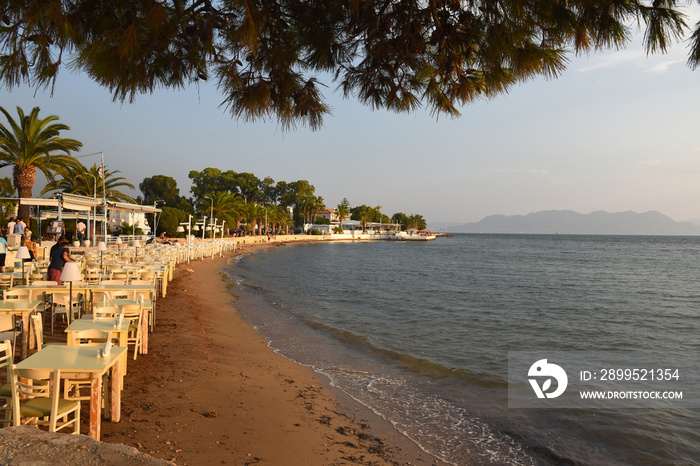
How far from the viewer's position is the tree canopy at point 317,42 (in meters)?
2.61

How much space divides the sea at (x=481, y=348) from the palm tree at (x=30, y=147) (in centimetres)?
1035

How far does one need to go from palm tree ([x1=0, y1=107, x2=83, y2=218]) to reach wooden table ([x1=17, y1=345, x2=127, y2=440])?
809 inches

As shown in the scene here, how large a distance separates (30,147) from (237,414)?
2093 centimetres

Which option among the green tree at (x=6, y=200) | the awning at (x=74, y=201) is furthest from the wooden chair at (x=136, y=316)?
the green tree at (x=6, y=200)

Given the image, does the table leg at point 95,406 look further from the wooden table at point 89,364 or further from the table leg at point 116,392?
the table leg at point 116,392

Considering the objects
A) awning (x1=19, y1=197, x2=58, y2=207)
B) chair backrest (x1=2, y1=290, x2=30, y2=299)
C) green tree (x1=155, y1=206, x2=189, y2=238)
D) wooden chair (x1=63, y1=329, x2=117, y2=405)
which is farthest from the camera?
green tree (x1=155, y1=206, x2=189, y2=238)

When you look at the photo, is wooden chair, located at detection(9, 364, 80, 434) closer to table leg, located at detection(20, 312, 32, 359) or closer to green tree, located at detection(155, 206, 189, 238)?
table leg, located at detection(20, 312, 32, 359)

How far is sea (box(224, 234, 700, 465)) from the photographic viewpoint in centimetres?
521

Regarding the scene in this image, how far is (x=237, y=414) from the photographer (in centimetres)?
491

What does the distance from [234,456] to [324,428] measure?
1.39 m

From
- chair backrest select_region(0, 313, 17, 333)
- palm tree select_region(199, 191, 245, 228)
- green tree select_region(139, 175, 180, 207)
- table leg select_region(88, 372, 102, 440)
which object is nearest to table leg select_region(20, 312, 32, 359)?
chair backrest select_region(0, 313, 17, 333)

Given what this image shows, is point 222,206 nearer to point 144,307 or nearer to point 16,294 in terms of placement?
point 16,294

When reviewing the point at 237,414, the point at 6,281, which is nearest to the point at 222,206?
the point at 6,281

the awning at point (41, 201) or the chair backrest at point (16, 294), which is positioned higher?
the awning at point (41, 201)
